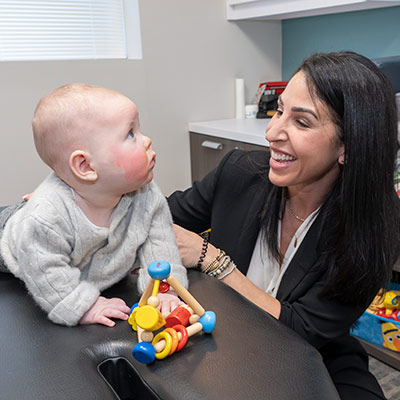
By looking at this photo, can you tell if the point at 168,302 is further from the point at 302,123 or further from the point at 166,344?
the point at 302,123

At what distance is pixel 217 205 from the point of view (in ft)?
4.17

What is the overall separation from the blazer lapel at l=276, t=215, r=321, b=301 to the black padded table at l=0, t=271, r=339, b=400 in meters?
0.39

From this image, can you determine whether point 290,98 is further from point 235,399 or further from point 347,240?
point 235,399

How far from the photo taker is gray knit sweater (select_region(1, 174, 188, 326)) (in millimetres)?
695

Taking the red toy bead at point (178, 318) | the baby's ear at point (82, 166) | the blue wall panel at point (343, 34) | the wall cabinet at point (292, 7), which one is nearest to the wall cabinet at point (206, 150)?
the wall cabinet at point (292, 7)

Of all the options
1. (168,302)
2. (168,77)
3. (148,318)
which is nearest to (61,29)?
(168,77)

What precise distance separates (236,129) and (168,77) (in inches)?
20.3

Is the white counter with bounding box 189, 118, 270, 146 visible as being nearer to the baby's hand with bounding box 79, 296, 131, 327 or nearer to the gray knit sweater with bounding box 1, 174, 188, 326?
the gray knit sweater with bounding box 1, 174, 188, 326

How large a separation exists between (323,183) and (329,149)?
0.14 m

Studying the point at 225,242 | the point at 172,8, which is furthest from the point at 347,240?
the point at 172,8

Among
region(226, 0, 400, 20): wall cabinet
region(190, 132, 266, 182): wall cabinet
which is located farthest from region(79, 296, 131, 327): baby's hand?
region(226, 0, 400, 20): wall cabinet

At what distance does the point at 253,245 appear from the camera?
Result: 3.88 ft

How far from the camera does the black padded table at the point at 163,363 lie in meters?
0.52

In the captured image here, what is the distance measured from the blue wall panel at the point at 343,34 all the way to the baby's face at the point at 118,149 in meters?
1.87
